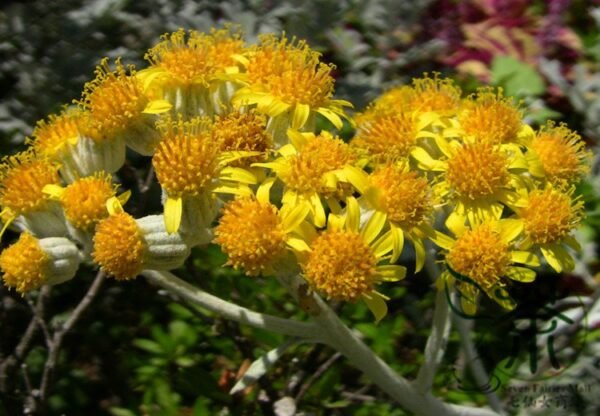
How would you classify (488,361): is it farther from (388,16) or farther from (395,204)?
(388,16)

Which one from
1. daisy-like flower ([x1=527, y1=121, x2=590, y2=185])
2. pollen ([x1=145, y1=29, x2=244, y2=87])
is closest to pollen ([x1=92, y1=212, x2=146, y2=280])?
pollen ([x1=145, y1=29, x2=244, y2=87])

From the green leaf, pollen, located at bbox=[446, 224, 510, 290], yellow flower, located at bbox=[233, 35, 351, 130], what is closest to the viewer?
pollen, located at bbox=[446, 224, 510, 290]

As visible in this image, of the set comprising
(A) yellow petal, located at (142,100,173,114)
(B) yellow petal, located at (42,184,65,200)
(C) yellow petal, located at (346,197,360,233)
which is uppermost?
(A) yellow petal, located at (142,100,173,114)

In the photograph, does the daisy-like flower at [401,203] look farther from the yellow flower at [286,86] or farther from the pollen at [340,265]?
the yellow flower at [286,86]

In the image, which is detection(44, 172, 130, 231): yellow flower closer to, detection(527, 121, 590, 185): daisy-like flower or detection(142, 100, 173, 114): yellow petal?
detection(142, 100, 173, 114): yellow petal

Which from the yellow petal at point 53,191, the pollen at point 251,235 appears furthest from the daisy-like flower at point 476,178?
the yellow petal at point 53,191
